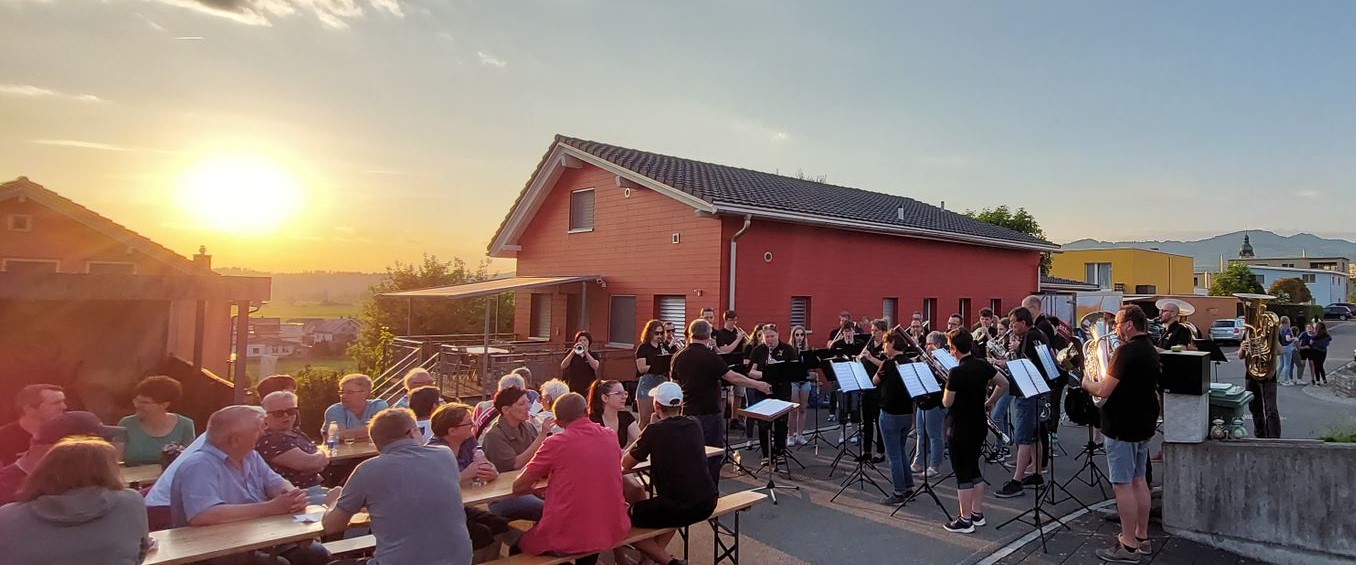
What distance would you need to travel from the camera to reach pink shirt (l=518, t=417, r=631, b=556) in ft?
13.8

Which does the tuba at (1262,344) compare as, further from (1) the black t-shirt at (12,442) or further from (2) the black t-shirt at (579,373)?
(1) the black t-shirt at (12,442)

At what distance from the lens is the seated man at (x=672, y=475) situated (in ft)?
15.3

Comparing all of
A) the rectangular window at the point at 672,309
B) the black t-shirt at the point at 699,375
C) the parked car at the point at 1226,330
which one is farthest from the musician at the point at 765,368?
the parked car at the point at 1226,330

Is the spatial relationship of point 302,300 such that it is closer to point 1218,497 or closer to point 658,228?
point 658,228

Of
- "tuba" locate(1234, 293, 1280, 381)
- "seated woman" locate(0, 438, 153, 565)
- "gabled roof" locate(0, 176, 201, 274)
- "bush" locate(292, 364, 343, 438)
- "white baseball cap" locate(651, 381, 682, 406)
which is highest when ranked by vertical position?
"gabled roof" locate(0, 176, 201, 274)

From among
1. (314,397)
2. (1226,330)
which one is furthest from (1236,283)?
(314,397)

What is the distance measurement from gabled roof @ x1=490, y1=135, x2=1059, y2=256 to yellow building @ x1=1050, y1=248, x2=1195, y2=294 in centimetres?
2606

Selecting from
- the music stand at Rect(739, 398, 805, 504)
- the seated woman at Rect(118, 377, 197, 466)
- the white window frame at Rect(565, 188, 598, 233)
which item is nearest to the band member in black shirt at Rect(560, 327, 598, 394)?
the music stand at Rect(739, 398, 805, 504)

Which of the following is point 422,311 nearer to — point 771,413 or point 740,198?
point 740,198

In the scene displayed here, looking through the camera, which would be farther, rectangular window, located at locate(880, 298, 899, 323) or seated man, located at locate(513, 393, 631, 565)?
rectangular window, located at locate(880, 298, 899, 323)

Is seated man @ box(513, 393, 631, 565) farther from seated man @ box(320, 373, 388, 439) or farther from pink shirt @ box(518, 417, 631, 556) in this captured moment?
seated man @ box(320, 373, 388, 439)

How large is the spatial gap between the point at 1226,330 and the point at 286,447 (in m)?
35.8

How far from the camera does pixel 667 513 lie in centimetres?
467

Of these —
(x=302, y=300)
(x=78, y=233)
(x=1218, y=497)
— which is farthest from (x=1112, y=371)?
(x=302, y=300)
